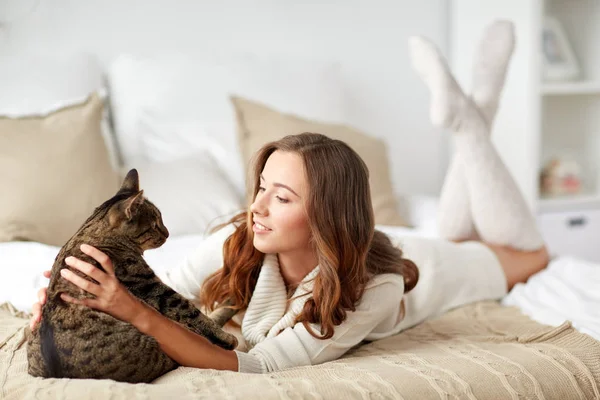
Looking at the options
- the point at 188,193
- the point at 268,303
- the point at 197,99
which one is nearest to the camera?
the point at 268,303

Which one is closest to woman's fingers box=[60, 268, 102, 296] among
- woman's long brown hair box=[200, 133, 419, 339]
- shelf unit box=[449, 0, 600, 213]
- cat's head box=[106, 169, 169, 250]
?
cat's head box=[106, 169, 169, 250]

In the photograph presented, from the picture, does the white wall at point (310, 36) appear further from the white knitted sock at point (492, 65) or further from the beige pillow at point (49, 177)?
the white knitted sock at point (492, 65)

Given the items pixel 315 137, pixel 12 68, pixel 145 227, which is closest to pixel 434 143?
pixel 12 68

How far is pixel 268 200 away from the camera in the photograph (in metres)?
1.30

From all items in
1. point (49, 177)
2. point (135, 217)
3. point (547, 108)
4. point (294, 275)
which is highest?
point (135, 217)

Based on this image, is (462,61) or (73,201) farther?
(462,61)

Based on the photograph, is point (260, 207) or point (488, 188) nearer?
point (260, 207)

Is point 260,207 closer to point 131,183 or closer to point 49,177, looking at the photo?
point 131,183

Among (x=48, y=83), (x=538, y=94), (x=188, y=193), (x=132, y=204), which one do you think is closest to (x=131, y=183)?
(x=132, y=204)

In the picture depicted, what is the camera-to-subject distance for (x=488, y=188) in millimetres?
2092

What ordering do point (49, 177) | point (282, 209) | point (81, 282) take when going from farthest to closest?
point (49, 177) → point (282, 209) → point (81, 282)

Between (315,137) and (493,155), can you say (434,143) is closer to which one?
(493,155)

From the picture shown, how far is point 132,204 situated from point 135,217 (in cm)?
3

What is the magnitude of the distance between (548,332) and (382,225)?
0.93 metres
